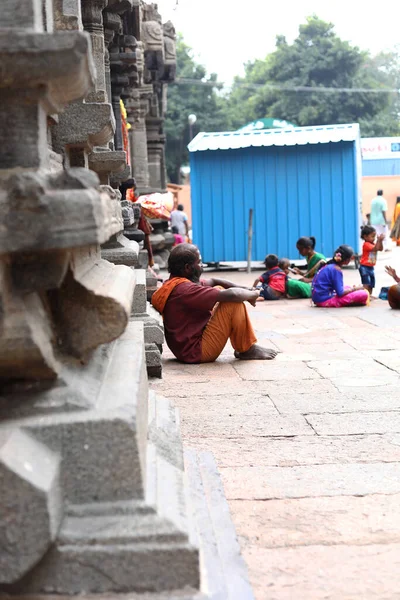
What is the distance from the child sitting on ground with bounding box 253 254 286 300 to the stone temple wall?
8.87 metres

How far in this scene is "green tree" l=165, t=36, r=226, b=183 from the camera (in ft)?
129

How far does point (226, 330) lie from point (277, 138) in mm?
9749

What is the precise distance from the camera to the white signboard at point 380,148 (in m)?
36.8

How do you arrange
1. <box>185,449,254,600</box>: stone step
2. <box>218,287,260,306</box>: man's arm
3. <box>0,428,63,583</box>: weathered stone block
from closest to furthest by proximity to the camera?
1. <box>0,428,63,583</box>: weathered stone block
2. <box>185,449,254,600</box>: stone step
3. <box>218,287,260,306</box>: man's arm

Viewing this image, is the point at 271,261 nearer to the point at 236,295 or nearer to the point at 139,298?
the point at 236,295

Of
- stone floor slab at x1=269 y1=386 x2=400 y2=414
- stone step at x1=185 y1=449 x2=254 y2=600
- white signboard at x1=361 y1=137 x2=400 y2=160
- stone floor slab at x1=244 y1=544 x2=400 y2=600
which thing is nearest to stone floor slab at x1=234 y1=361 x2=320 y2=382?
stone floor slab at x1=269 y1=386 x2=400 y2=414

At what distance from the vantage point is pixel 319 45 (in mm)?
39562

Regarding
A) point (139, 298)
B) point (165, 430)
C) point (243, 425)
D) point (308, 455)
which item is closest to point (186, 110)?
point (139, 298)

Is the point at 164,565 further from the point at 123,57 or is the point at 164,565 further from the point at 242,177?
the point at 242,177

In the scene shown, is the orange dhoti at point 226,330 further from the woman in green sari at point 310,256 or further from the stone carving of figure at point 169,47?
the stone carving of figure at point 169,47

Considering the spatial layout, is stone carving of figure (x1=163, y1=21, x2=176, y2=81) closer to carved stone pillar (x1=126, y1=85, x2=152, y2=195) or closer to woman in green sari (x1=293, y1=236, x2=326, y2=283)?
carved stone pillar (x1=126, y1=85, x2=152, y2=195)

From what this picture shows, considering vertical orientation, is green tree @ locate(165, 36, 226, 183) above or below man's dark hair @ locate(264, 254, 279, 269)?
above

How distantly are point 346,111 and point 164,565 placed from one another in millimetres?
38843

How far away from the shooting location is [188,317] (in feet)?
19.8
